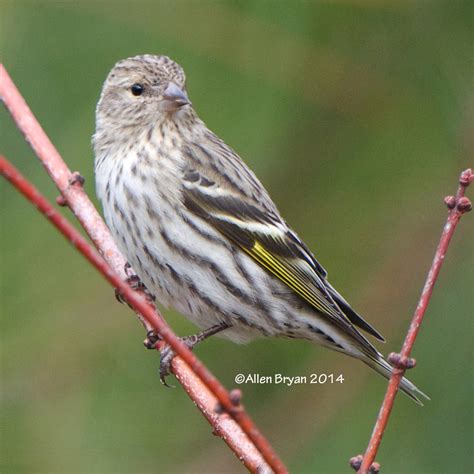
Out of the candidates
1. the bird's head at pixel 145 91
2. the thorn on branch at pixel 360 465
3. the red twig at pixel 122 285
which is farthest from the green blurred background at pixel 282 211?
the thorn on branch at pixel 360 465

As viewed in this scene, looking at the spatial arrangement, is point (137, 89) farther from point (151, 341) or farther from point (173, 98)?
point (151, 341)

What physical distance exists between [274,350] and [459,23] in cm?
146

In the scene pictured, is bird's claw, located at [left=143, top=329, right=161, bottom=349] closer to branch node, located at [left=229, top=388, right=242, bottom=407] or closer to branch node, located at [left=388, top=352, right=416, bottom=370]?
branch node, located at [left=388, top=352, right=416, bottom=370]

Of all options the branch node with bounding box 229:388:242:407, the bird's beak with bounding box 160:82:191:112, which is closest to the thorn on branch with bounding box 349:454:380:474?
the branch node with bounding box 229:388:242:407

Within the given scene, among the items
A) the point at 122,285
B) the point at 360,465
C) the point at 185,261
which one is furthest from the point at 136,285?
the point at 122,285

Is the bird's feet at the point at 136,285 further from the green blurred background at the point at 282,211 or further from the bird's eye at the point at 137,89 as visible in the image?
the bird's eye at the point at 137,89

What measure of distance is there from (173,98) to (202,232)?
48 cm

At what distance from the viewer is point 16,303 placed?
380 centimetres

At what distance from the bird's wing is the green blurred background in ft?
1.17

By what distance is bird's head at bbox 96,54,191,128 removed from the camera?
11.3ft

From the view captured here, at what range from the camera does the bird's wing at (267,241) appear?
3316 mm

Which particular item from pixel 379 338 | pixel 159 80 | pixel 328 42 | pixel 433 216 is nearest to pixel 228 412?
pixel 379 338

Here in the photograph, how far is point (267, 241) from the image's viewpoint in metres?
3.40

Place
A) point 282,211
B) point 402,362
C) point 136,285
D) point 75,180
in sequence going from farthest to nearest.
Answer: point 282,211, point 136,285, point 75,180, point 402,362
